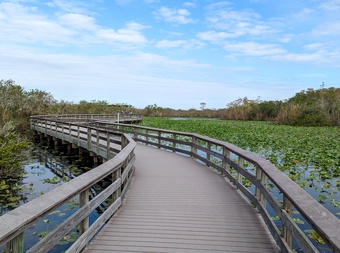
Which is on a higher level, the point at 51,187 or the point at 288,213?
the point at 288,213

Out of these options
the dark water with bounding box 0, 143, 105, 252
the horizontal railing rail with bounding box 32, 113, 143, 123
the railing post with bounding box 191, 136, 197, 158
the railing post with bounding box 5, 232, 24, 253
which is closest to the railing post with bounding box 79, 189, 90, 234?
the railing post with bounding box 5, 232, 24, 253

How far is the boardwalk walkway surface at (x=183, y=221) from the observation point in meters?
3.51

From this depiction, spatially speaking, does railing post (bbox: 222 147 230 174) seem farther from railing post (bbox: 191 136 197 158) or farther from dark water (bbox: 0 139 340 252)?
railing post (bbox: 191 136 197 158)

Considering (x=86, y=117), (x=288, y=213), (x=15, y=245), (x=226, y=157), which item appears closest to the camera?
(x=15, y=245)

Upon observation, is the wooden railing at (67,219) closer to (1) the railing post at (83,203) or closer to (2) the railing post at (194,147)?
(1) the railing post at (83,203)

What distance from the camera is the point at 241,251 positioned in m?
3.37

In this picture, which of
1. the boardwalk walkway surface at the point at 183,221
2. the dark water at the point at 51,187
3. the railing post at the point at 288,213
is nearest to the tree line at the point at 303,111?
the dark water at the point at 51,187

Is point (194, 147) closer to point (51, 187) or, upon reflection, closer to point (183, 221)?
point (51, 187)

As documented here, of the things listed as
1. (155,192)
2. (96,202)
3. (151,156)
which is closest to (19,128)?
(151,156)

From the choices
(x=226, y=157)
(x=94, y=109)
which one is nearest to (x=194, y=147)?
(x=226, y=157)

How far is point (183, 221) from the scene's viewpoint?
14.2ft

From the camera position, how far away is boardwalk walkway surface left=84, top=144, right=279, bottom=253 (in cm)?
351

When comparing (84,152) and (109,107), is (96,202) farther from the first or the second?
(109,107)

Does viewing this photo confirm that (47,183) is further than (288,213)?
Yes
